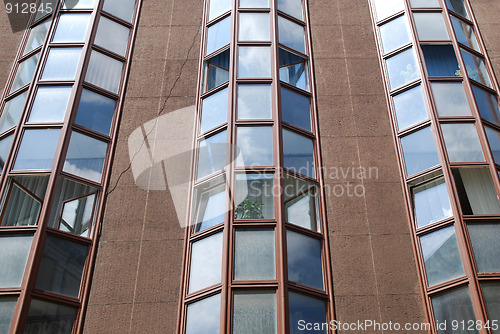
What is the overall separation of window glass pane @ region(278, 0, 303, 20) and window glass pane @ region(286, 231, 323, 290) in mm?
7845

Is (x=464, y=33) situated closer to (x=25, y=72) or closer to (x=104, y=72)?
(x=104, y=72)

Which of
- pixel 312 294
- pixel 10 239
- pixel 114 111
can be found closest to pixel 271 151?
pixel 312 294

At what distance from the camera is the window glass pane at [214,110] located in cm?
1505

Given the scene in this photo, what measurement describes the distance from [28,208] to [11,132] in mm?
2472

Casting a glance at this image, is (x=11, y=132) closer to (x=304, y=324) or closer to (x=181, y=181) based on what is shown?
(x=181, y=181)

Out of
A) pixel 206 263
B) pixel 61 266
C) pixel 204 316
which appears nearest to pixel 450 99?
pixel 206 263

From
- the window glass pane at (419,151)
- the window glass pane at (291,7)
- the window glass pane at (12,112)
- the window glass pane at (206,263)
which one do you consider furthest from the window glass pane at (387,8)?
the window glass pane at (12,112)

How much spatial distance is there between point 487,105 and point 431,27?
297 centimetres

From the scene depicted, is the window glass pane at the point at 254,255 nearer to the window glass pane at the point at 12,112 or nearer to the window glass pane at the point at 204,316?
the window glass pane at the point at 204,316

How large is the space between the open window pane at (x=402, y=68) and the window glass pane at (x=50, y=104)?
837 centimetres

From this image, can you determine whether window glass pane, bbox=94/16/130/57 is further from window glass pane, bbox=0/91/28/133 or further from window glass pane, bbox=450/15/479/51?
window glass pane, bbox=450/15/479/51

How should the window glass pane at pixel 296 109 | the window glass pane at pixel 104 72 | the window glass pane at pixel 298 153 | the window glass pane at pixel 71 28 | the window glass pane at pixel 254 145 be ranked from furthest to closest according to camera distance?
1. the window glass pane at pixel 71 28
2. the window glass pane at pixel 104 72
3. the window glass pane at pixel 296 109
4. the window glass pane at pixel 298 153
5. the window glass pane at pixel 254 145

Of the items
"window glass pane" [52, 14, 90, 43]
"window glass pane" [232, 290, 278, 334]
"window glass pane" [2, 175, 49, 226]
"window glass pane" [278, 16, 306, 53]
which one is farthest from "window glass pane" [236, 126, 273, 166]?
"window glass pane" [52, 14, 90, 43]

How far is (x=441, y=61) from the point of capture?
1605cm
